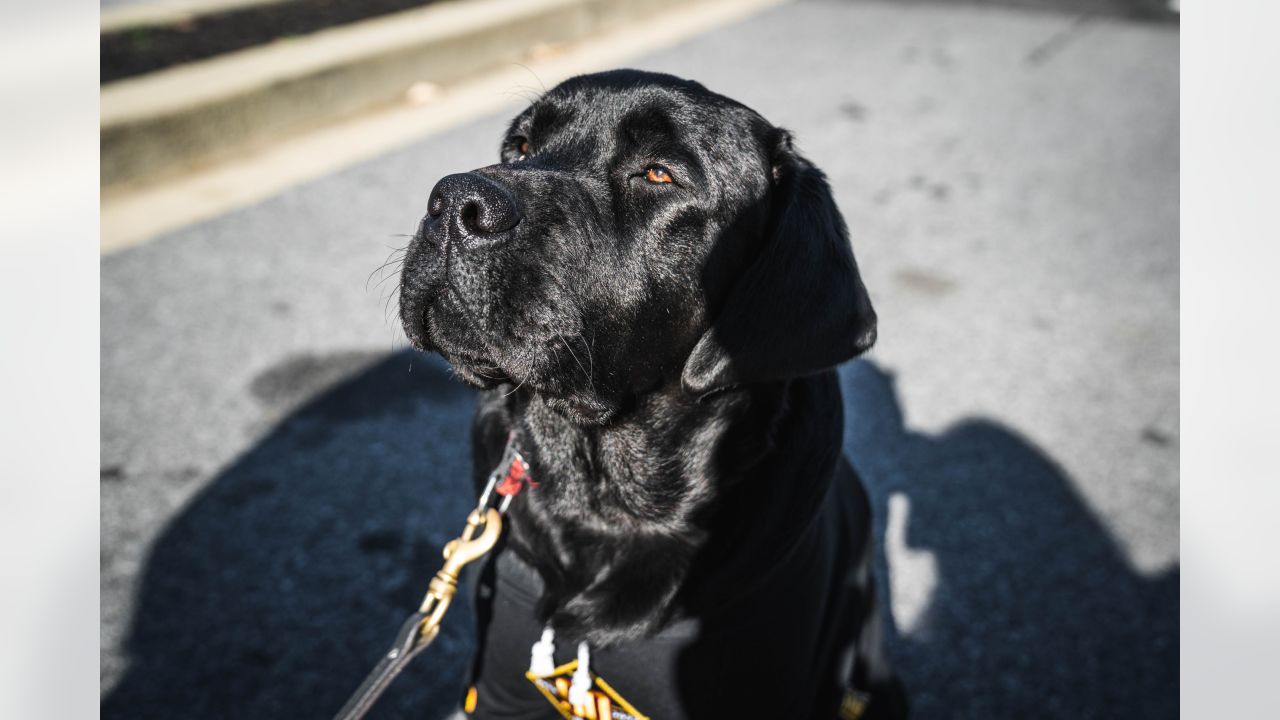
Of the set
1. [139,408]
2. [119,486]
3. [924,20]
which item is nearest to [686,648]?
[119,486]

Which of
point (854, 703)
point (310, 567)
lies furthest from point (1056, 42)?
point (310, 567)

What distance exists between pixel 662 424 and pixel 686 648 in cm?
53

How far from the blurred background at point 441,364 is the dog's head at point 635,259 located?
4.46ft

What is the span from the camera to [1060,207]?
236 inches

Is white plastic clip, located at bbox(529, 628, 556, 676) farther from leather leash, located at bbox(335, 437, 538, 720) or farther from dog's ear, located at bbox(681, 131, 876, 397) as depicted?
dog's ear, located at bbox(681, 131, 876, 397)

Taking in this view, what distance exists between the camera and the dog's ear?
6.80 feet

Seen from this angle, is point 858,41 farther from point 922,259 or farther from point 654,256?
point 654,256

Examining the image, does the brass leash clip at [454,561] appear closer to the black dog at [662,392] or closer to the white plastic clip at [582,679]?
the black dog at [662,392]

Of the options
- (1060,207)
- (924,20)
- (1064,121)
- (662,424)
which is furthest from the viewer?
(924,20)

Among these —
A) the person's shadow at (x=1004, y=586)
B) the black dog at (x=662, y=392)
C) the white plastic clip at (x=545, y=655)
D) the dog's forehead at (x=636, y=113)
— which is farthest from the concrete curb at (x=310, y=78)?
the white plastic clip at (x=545, y=655)

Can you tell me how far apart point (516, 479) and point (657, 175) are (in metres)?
0.82

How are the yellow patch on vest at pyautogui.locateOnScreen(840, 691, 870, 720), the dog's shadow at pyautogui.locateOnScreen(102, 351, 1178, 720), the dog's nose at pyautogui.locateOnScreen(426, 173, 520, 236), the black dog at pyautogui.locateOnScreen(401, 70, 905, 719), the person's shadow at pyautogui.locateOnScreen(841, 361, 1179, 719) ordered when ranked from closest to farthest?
1. the dog's nose at pyautogui.locateOnScreen(426, 173, 520, 236)
2. the black dog at pyautogui.locateOnScreen(401, 70, 905, 719)
3. the yellow patch on vest at pyautogui.locateOnScreen(840, 691, 870, 720)
4. the dog's shadow at pyautogui.locateOnScreen(102, 351, 1178, 720)
5. the person's shadow at pyautogui.locateOnScreen(841, 361, 1179, 719)

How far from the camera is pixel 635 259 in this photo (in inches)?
86.2

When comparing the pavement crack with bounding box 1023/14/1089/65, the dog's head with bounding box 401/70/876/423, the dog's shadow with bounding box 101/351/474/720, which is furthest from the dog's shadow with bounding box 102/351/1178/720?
the pavement crack with bounding box 1023/14/1089/65
